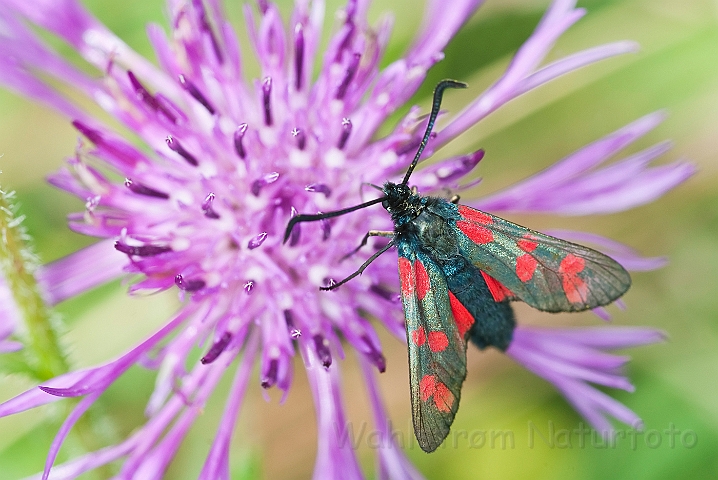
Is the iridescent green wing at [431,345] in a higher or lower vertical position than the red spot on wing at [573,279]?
lower

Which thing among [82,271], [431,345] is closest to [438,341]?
[431,345]

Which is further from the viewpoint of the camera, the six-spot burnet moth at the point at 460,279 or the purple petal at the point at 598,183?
the purple petal at the point at 598,183

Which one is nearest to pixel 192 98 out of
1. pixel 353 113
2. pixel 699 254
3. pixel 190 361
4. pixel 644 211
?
pixel 353 113

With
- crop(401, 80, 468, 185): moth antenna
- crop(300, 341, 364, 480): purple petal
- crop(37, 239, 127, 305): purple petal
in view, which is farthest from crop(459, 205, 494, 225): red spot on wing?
crop(37, 239, 127, 305): purple petal

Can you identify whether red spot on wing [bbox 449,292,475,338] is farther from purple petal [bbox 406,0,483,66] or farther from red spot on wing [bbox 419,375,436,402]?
purple petal [bbox 406,0,483,66]

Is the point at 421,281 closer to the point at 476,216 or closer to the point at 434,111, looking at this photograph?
the point at 476,216

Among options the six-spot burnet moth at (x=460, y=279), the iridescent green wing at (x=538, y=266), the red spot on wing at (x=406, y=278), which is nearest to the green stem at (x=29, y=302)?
the six-spot burnet moth at (x=460, y=279)

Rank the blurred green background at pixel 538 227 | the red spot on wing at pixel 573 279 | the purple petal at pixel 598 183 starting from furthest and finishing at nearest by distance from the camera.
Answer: the blurred green background at pixel 538 227 < the purple petal at pixel 598 183 < the red spot on wing at pixel 573 279

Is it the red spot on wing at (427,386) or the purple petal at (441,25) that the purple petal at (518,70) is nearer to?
the purple petal at (441,25)
